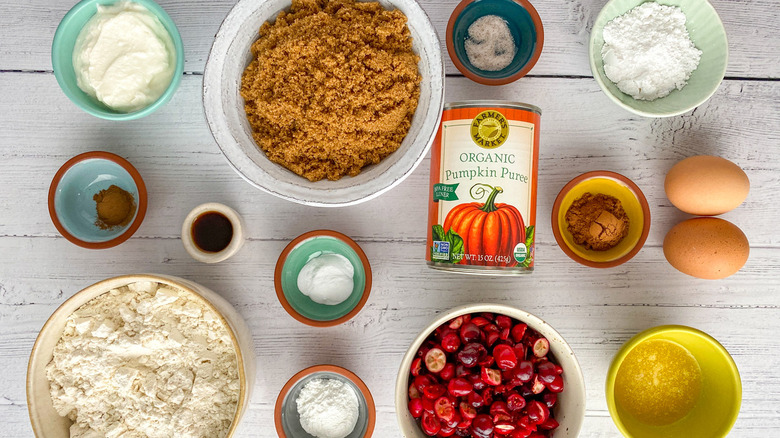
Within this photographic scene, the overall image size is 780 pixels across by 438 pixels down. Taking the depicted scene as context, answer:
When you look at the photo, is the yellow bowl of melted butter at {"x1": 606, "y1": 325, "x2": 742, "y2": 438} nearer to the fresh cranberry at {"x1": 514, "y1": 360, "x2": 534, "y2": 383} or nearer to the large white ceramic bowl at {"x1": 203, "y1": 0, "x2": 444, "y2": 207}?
the fresh cranberry at {"x1": 514, "y1": 360, "x2": 534, "y2": 383}

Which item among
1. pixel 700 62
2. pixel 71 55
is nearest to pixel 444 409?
pixel 700 62

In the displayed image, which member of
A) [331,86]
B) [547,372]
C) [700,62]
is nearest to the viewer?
[331,86]

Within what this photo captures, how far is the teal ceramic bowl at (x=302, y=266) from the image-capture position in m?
1.15

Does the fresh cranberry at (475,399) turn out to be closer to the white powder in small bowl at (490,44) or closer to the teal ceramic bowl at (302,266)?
the teal ceramic bowl at (302,266)

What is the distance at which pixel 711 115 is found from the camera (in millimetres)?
1277

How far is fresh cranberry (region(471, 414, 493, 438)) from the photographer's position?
3.40 feet

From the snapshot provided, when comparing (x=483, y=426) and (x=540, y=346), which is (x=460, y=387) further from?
(x=540, y=346)

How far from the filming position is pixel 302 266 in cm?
122

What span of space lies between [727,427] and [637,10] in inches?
39.1

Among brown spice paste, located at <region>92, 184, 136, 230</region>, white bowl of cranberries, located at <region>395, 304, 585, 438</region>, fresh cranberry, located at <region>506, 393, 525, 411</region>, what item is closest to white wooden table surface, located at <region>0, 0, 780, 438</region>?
brown spice paste, located at <region>92, 184, 136, 230</region>

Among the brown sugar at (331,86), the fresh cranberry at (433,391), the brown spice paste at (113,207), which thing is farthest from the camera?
the brown spice paste at (113,207)

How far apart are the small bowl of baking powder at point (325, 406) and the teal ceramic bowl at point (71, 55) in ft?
2.33

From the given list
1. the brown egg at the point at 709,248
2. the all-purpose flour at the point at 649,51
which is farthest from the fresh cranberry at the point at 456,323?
the all-purpose flour at the point at 649,51

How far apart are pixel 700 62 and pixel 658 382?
79cm
